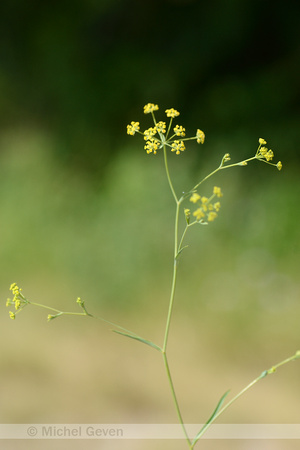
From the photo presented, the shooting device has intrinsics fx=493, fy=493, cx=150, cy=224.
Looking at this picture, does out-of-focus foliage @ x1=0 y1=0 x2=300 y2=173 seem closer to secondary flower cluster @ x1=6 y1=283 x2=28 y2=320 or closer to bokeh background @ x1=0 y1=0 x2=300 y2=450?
bokeh background @ x1=0 y1=0 x2=300 y2=450

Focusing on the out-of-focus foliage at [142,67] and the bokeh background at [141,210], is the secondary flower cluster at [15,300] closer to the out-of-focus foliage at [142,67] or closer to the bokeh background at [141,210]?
the bokeh background at [141,210]

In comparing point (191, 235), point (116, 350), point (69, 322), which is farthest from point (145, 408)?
point (191, 235)

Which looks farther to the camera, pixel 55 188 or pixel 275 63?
pixel 55 188

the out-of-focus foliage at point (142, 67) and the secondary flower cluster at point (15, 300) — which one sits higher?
the out-of-focus foliage at point (142, 67)

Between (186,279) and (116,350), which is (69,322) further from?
(186,279)

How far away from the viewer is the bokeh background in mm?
1026

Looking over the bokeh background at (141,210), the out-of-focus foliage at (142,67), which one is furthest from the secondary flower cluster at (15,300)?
the out-of-focus foliage at (142,67)

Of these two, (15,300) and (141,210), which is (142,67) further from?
(15,300)

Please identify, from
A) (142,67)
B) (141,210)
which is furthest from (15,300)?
(142,67)

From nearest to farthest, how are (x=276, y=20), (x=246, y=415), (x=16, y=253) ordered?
(x=246, y=415), (x=276, y=20), (x=16, y=253)

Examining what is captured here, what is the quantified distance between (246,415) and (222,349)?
15 centimetres

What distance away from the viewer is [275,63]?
43.1 inches

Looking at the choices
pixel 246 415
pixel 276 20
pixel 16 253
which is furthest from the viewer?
pixel 16 253

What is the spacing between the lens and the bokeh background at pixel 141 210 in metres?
1.03
